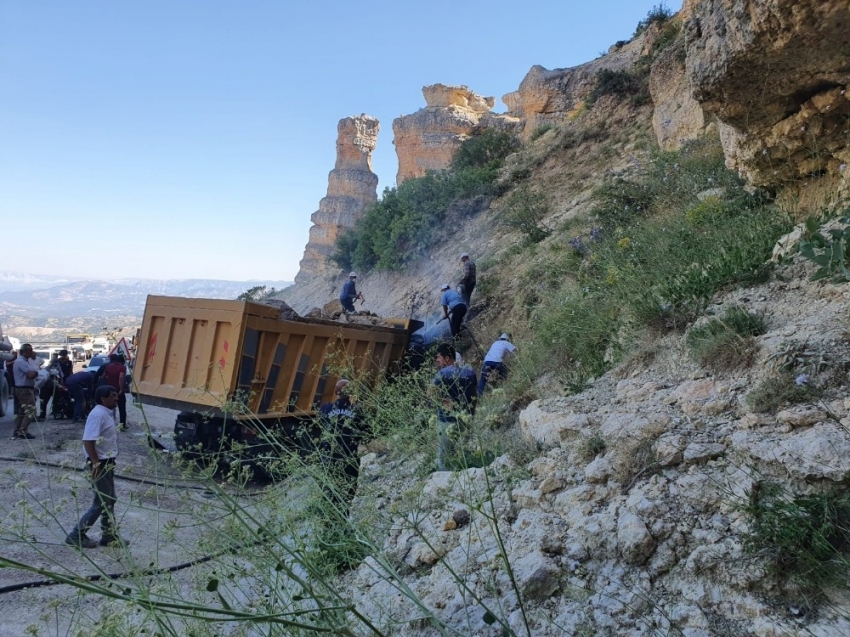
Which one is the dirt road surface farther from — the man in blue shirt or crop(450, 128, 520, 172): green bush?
crop(450, 128, 520, 172): green bush

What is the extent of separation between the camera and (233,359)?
7.27 m

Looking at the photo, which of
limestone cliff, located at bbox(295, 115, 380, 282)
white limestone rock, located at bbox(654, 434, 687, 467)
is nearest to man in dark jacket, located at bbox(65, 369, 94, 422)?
white limestone rock, located at bbox(654, 434, 687, 467)

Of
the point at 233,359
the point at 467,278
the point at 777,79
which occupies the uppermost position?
the point at 777,79

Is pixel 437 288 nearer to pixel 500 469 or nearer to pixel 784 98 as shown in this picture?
pixel 784 98

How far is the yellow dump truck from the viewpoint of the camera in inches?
292

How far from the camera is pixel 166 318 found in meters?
8.26

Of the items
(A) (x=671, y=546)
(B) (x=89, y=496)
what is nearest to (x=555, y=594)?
(A) (x=671, y=546)

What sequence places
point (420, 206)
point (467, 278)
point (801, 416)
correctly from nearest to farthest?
point (801, 416) < point (467, 278) < point (420, 206)

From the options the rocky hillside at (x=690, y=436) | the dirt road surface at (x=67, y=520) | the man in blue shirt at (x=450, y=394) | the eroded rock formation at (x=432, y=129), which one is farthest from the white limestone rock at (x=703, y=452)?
the eroded rock formation at (x=432, y=129)

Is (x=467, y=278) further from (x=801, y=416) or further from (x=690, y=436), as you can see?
(x=801, y=416)

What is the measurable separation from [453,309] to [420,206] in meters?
9.44

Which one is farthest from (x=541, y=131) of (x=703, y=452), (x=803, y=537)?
(x=803, y=537)

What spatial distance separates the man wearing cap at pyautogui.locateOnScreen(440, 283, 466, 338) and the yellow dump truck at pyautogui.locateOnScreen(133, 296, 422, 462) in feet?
7.09

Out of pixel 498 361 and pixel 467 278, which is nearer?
pixel 498 361
